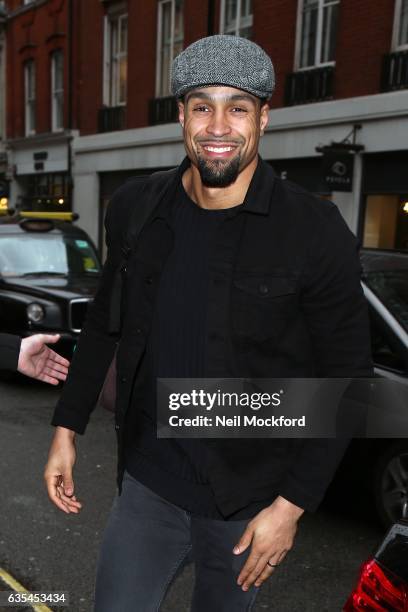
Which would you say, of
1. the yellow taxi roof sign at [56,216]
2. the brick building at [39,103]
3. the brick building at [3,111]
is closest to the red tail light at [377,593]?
the yellow taxi roof sign at [56,216]

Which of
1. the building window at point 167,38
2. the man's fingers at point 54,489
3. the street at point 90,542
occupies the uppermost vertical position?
the building window at point 167,38

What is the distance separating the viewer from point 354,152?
39.8ft

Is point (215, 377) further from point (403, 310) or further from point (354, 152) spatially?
point (354, 152)

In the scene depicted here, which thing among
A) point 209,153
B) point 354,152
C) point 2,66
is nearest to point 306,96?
point 354,152

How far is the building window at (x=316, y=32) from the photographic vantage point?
41.5 ft

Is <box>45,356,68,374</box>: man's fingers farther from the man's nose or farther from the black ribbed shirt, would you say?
the man's nose

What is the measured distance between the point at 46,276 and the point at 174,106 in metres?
9.59

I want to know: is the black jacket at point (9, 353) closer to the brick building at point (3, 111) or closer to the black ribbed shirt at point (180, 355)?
the black ribbed shirt at point (180, 355)

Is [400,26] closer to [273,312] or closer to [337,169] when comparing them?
[337,169]

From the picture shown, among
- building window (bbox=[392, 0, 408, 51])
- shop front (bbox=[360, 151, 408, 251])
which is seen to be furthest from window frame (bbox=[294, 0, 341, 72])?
shop front (bbox=[360, 151, 408, 251])

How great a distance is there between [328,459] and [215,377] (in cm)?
36

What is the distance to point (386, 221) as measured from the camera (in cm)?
1208

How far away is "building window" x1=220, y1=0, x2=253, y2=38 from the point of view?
573 inches

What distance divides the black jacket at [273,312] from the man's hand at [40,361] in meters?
0.46
